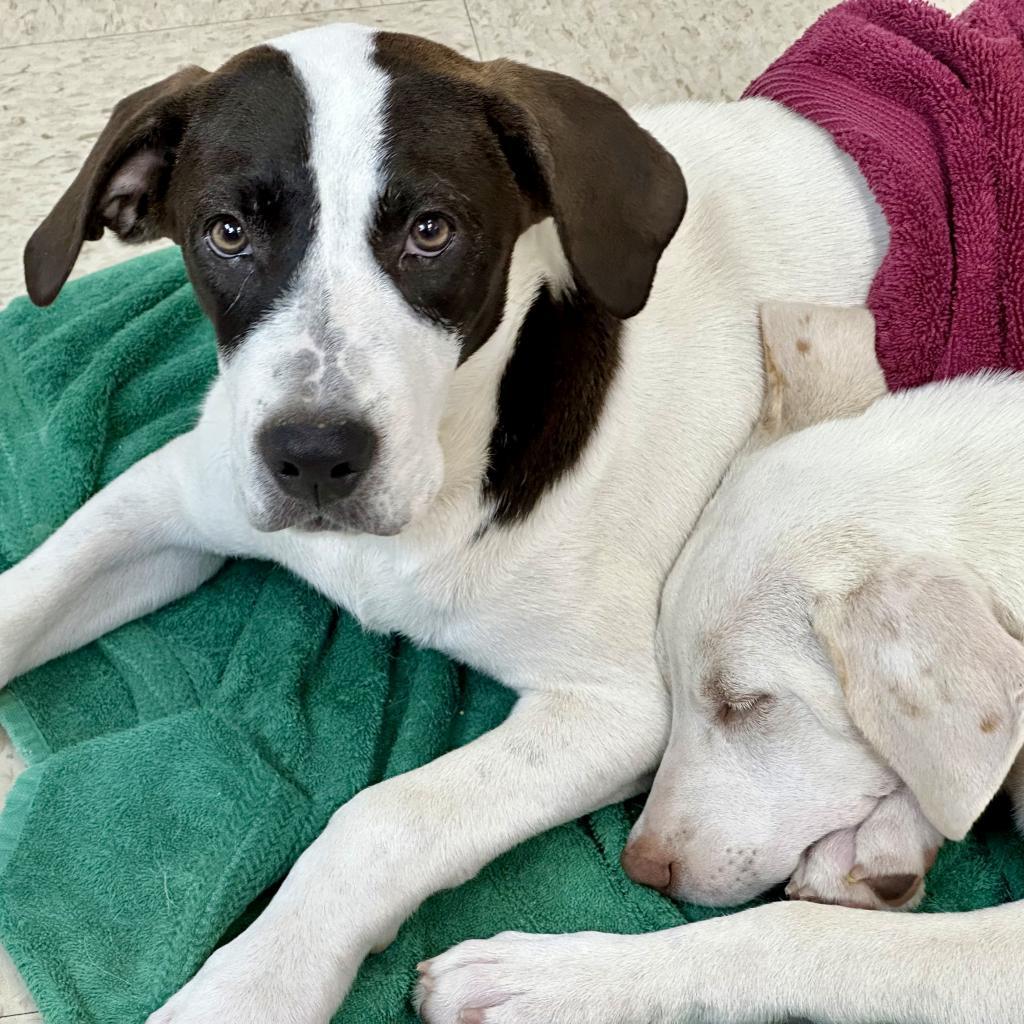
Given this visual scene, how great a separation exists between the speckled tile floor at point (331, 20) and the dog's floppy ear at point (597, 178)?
190cm

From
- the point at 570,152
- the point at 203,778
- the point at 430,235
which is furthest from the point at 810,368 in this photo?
the point at 203,778

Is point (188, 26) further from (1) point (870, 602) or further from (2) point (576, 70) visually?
(1) point (870, 602)

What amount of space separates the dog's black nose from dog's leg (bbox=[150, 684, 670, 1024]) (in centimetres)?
54

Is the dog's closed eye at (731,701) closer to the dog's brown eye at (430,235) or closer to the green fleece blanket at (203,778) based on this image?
the green fleece blanket at (203,778)

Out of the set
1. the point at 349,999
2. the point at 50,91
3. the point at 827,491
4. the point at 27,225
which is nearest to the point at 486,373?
the point at 827,491

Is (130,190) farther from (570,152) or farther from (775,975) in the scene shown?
(775,975)

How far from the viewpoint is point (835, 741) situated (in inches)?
80.3

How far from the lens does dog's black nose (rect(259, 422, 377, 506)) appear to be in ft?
5.97

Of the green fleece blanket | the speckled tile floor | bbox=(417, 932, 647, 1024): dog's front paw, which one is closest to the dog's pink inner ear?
the green fleece blanket

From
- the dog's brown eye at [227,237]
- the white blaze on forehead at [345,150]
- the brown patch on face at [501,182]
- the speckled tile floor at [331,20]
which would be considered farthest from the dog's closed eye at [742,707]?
the speckled tile floor at [331,20]

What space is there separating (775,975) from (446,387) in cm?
96

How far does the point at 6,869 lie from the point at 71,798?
15 centimetres

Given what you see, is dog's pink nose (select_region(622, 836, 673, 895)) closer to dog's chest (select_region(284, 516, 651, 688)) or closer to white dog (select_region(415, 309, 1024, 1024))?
white dog (select_region(415, 309, 1024, 1024))

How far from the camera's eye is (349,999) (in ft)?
6.99
